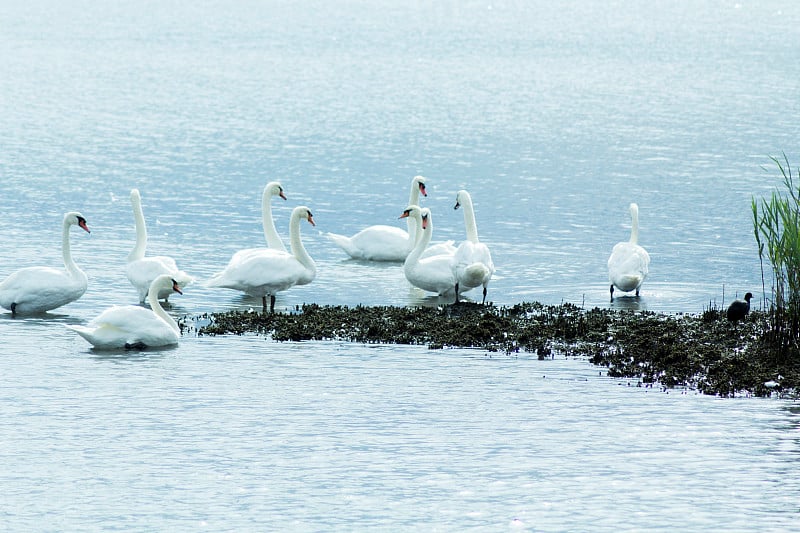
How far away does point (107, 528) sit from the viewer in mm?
10789

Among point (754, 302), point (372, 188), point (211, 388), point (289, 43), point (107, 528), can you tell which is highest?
point (289, 43)

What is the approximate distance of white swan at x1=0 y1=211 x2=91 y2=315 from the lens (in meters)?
18.3

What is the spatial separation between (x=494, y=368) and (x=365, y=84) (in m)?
42.4

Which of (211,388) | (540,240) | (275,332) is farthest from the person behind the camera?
(540,240)

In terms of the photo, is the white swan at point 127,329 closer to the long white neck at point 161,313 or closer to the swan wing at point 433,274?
the long white neck at point 161,313

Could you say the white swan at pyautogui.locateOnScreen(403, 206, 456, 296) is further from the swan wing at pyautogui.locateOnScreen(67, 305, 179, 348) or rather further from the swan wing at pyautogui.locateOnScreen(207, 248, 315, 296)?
the swan wing at pyautogui.locateOnScreen(67, 305, 179, 348)

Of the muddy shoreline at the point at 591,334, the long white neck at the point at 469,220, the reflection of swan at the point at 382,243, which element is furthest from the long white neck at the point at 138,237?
the long white neck at the point at 469,220

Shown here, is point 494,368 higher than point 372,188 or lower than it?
lower

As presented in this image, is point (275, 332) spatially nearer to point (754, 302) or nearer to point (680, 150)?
point (754, 302)

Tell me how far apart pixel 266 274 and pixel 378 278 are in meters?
3.73

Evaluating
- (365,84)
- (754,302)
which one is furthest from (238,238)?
(365,84)

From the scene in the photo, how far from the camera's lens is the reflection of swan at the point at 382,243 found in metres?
23.7

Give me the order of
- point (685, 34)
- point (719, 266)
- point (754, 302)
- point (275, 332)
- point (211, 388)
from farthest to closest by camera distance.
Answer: point (685, 34) < point (719, 266) < point (754, 302) < point (275, 332) < point (211, 388)

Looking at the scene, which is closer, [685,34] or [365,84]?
[365,84]
